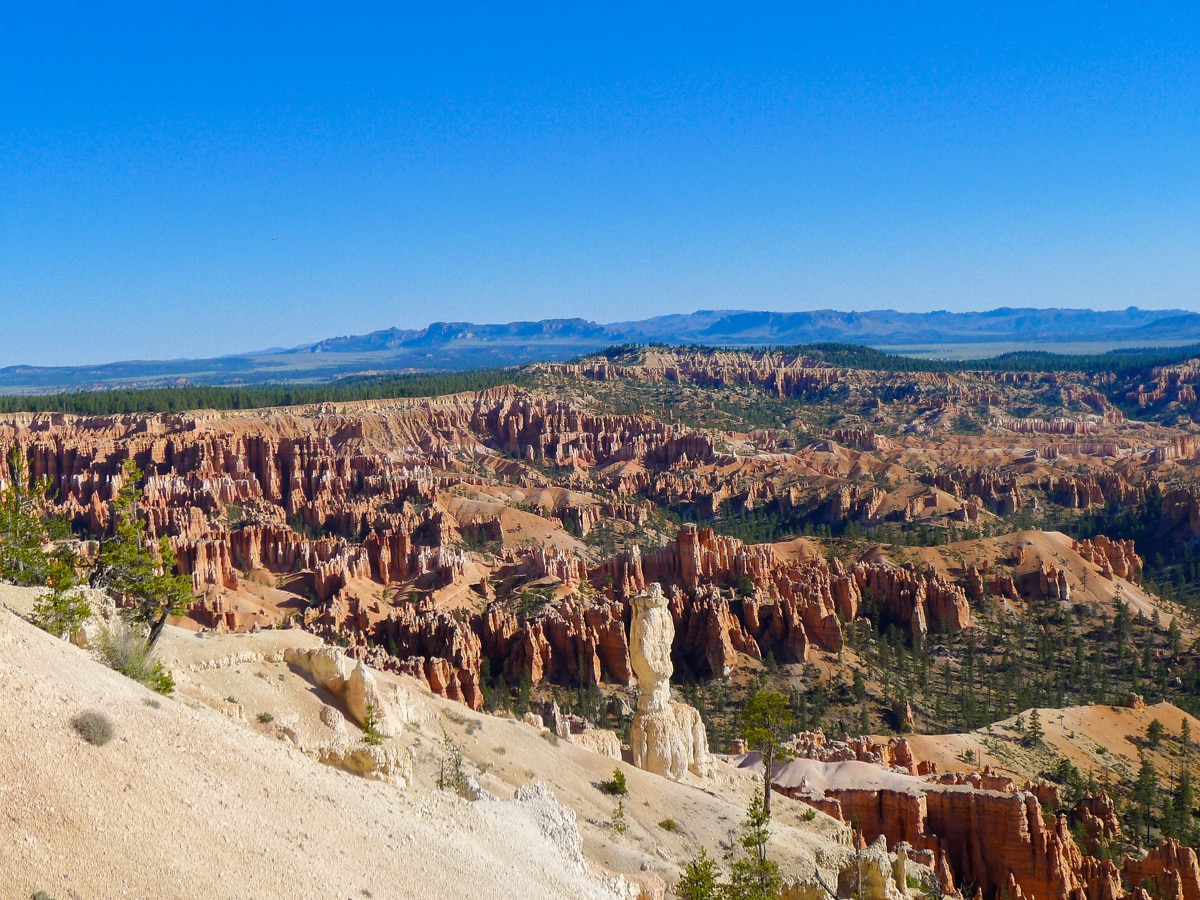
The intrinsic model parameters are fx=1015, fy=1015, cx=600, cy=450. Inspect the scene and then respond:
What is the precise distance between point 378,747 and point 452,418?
5139 inches

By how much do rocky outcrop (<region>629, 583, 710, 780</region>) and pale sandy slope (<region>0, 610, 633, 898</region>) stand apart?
37.2 feet

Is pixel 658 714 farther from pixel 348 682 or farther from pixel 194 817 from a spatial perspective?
pixel 194 817

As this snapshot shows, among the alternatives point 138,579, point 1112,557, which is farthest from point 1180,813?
point 1112,557

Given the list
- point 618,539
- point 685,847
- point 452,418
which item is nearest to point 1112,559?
point 618,539

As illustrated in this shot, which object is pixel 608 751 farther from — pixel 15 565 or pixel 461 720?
pixel 15 565

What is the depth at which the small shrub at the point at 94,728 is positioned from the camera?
14984 mm

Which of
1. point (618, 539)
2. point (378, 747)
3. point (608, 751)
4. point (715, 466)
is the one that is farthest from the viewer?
point (715, 466)

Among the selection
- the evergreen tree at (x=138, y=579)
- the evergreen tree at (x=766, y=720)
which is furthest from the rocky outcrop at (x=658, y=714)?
the evergreen tree at (x=138, y=579)

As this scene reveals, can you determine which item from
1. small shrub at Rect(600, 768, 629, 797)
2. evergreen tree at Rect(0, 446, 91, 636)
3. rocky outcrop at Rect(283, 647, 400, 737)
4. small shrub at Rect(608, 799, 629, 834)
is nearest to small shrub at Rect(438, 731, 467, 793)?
rocky outcrop at Rect(283, 647, 400, 737)

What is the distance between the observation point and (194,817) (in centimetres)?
1473

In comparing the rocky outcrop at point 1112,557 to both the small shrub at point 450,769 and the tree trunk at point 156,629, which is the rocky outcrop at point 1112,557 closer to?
the small shrub at point 450,769

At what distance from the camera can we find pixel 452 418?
5876 inches

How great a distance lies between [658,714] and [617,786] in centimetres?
505

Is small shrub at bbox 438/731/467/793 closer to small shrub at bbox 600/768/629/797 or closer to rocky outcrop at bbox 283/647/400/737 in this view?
rocky outcrop at bbox 283/647/400/737
